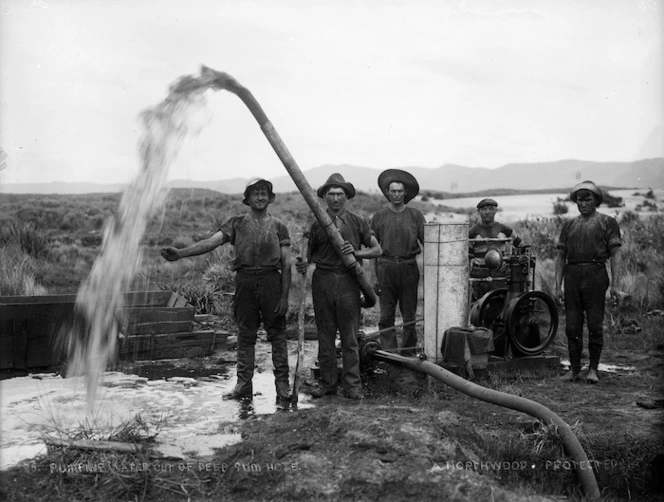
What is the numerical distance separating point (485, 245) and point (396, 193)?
142 cm

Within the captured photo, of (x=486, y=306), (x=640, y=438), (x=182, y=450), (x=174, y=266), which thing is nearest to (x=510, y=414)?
(x=640, y=438)

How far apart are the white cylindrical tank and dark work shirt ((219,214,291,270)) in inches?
68.7

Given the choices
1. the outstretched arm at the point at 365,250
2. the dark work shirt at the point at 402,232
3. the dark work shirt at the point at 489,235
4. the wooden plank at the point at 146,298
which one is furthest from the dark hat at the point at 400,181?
the wooden plank at the point at 146,298

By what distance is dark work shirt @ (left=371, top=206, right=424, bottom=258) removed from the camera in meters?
8.24

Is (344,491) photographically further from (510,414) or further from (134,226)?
(134,226)

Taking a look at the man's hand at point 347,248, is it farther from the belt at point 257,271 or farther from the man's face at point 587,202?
the man's face at point 587,202

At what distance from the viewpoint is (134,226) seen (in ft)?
20.5

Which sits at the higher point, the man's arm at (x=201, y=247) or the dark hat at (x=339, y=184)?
the dark hat at (x=339, y=184)

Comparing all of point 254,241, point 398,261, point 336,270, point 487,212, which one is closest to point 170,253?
point 254,241

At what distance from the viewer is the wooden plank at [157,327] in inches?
342

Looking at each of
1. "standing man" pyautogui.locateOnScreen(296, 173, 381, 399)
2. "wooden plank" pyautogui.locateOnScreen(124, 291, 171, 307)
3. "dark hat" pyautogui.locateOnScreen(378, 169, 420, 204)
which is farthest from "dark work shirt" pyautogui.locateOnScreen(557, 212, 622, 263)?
"wooden plank" pyautogui.locateOnScreen(124, 291, 171, 307)

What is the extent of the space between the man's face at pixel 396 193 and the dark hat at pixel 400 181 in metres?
0.09

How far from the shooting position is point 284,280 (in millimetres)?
7047

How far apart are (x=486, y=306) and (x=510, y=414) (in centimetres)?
199
